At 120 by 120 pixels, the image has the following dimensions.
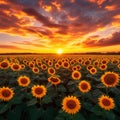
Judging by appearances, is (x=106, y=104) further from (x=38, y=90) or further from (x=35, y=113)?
(x=38, y=90)

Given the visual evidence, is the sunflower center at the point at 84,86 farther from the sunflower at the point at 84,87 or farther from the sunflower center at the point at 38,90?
the sunflower center at the point at 38,90

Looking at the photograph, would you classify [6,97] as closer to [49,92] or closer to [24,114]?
[24,114]

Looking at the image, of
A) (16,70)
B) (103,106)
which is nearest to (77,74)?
(16,70)

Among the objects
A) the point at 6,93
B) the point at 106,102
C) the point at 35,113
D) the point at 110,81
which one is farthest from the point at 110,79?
the point at 6,93

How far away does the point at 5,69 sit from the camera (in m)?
12.9

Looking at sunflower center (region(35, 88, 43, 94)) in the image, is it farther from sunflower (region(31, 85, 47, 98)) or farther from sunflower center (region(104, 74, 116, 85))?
sunflower center (region(104, 74, 116, 85))

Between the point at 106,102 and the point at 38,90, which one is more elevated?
the point at 38,90

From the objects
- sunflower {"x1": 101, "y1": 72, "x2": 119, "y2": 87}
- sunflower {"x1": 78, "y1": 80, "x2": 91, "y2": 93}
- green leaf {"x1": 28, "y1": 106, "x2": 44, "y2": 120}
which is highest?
sunflower {"x1": 101, "y1": 72, "x2": 119, "y2": 87}

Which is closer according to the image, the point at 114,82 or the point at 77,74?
the point at 114,82

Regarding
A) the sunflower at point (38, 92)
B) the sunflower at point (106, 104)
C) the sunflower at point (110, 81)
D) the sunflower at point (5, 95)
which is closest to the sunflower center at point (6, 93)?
the sunflower at point (5, 95)

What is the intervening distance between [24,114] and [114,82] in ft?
9.89

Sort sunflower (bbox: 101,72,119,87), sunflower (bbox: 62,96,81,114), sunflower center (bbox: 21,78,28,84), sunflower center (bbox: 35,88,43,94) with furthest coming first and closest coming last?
sunflower center (bbox: 21,78,28,84)
sunflower (bbox: 101,72,119,87)
sunflower center (bbox: 35,88,43,94)
sunflower (bbox: 62,96,81,114)

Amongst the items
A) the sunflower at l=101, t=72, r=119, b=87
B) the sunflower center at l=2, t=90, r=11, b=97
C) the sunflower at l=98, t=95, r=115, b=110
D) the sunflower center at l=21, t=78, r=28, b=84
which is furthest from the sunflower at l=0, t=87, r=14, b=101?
the sunflower at l=101, t=72, r=119, b=87

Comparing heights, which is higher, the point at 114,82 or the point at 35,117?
the point at 114,82
